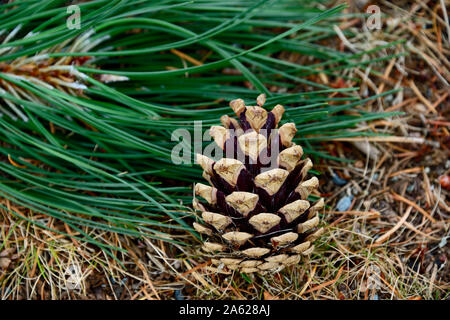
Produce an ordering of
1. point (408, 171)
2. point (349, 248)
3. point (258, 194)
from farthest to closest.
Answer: point (408, 171) → point (349, 248) → point (258, 194)

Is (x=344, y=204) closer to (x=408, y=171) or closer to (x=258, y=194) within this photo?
(x=408, y=171)

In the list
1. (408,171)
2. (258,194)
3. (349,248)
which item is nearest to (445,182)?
(408,171)

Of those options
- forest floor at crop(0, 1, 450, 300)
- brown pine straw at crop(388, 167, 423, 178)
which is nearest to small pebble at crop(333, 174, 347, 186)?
forest floor at crop(0, 1, 450, 300)

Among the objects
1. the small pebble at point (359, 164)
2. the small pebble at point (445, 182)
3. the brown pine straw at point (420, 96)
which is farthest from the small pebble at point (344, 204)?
the brown pine straw at point (420, 96)

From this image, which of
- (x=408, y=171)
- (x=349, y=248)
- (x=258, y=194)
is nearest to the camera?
(x=258, y=194)
